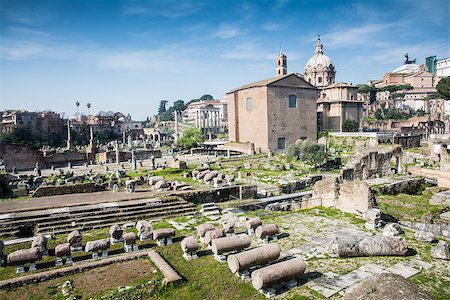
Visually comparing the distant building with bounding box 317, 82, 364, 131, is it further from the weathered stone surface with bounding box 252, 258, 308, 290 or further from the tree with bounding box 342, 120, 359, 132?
the weathered stone surface with bounding box 252, 258, 308, 290

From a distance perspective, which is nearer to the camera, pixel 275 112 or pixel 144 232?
pixel 144 232

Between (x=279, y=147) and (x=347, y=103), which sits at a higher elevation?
(x=347, y=103)

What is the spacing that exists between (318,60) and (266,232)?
199 ft

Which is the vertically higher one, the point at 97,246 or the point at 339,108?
the point at 339,108

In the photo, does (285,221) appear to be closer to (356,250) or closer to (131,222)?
(356,250)

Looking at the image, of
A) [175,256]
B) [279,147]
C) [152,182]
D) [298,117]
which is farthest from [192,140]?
[175,256]

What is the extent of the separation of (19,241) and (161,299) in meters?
6.71

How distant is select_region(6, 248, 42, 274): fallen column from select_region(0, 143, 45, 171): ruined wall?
27512mm

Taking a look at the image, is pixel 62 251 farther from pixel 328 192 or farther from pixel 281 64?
pixel 281 64

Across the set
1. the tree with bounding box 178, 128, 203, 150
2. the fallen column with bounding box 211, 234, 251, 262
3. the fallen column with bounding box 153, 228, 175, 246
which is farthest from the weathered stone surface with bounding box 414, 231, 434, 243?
the tree with bounding box 178, 128, 203, 150

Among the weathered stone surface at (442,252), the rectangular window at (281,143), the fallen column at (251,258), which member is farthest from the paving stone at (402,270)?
the rectangular window at (281,143)

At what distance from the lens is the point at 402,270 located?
26.9 ft

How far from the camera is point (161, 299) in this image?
7195 mm

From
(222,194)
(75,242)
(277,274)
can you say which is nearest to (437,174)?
(222,194)
